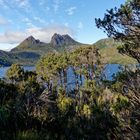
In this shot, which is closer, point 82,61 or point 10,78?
point 10,78

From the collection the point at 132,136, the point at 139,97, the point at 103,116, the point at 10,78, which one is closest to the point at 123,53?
the point at 139,97

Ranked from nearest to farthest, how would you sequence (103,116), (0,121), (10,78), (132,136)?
(0,121) < (132,136) < (103,116) < (10,78)

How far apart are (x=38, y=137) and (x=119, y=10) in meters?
9.32

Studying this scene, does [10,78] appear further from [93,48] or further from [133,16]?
[133,16]

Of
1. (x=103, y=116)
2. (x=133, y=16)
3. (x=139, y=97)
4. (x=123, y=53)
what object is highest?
(x=133, y=16)

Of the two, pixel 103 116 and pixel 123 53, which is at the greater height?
pixel 123 53

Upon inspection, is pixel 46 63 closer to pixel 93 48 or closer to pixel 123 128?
pixel 93 48

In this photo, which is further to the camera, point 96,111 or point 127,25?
point 96,111

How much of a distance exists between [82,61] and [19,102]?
5889 cm

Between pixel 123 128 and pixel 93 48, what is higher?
pixel 93 48

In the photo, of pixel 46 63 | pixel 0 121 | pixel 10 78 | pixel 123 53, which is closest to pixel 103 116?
pixel 123 53

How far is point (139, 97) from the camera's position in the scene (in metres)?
12.3

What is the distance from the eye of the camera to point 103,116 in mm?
21781

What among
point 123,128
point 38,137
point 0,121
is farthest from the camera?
point 123,128
